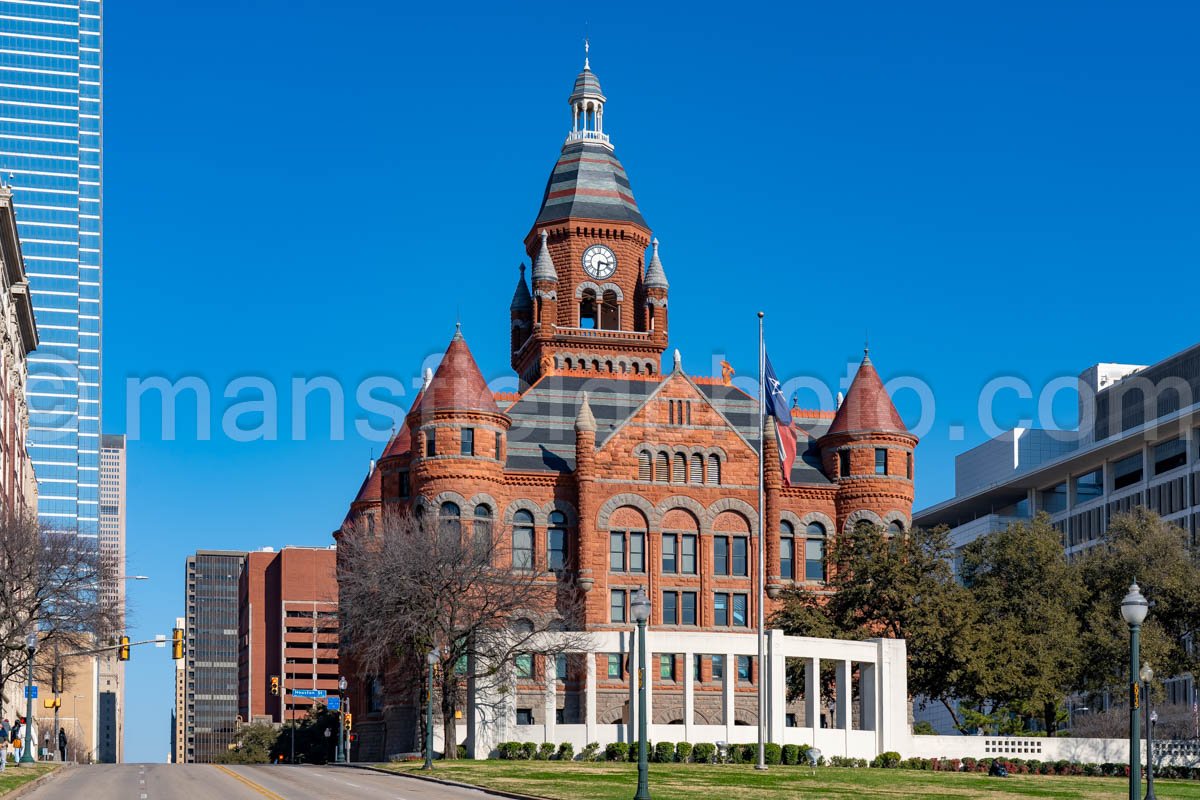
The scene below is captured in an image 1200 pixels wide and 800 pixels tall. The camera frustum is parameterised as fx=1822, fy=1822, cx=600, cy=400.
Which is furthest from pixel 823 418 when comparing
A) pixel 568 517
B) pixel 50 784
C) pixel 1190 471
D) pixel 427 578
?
pixel 50 784

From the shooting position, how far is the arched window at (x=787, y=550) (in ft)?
329

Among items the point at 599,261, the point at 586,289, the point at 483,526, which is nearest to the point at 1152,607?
the point at 483,526

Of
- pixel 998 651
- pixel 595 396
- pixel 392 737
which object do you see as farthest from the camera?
pixel 595 396

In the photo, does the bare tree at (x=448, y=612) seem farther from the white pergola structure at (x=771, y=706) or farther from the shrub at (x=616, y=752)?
the shrub at (x=616, y=752)

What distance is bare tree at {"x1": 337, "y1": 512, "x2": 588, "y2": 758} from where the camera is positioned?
75438 millimetres

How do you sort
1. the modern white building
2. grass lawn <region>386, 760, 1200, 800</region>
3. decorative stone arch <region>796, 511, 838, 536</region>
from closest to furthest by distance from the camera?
1. grass lawn <region>386, 760, 1200, 800</region>
2. decorative stone arch <region>796, 511, 838, 536</region>
3. the modern white building

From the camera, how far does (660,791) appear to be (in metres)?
48.1

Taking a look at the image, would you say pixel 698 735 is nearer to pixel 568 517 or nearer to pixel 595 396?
pixel 568 517

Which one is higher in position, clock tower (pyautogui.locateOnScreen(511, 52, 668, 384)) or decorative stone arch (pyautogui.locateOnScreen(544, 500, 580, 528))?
clock tower (pyautogui.locateOnScreen(511, 52, 668, 384))

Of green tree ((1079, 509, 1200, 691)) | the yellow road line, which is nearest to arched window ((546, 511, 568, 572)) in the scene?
green tree ((1079, 509, 1200, 691))

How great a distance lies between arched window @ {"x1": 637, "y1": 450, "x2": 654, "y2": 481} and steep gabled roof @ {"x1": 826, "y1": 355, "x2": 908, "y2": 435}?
11.4m

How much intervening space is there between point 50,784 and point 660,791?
1910 cm

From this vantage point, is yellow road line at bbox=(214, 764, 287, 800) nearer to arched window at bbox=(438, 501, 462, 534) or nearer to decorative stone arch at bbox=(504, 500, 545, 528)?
arched window at bbox=(438, 501, 462, 534)

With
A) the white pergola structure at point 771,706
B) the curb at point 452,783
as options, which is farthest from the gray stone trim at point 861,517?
the curb at point 452,783
